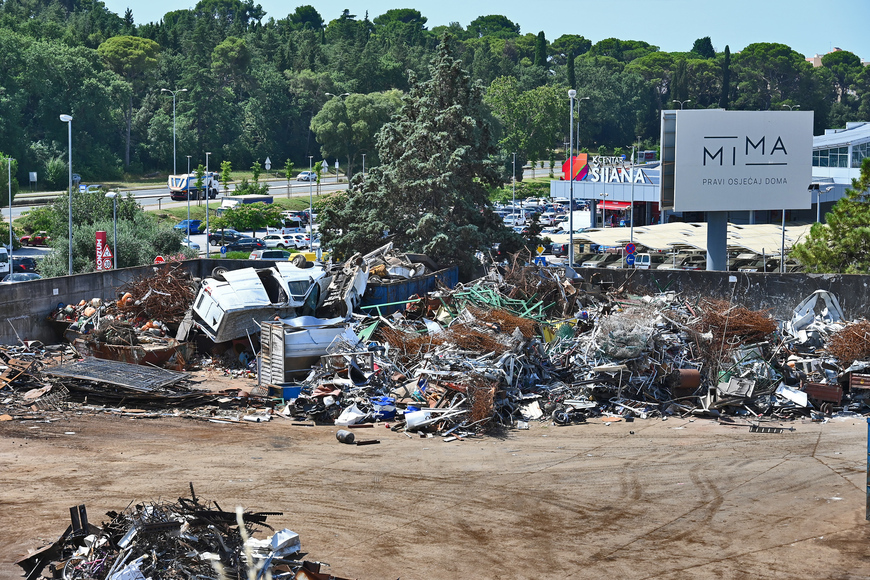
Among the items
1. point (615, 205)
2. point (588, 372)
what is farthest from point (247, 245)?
point (588, 372)

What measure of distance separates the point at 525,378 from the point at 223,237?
121ft

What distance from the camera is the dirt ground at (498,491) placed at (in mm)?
10906

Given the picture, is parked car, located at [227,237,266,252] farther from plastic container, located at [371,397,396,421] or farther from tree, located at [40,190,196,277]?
plastic container, located at [371,397,396,421]

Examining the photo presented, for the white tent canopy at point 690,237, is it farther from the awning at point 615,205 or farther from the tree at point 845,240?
the awning at point 615,205

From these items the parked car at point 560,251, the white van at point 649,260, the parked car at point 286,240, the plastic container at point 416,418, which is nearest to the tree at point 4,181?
the parked car at point 286,240

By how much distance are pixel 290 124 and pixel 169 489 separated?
82230 mm

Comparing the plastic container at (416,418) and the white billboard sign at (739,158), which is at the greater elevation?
the white billboard sign at (739,158)

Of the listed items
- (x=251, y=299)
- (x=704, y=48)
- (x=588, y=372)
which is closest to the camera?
(x=588, y=372)

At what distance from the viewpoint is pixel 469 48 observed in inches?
5625

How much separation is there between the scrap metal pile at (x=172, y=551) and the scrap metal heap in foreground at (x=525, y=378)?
22.2 feet

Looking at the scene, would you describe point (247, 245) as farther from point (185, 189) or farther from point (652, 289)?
point (652, 289)

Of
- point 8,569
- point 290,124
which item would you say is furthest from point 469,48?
point 8,569

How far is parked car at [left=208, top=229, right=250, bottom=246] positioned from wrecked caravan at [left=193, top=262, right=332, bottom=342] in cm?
2991

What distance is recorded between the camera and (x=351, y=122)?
76938 millimetres
